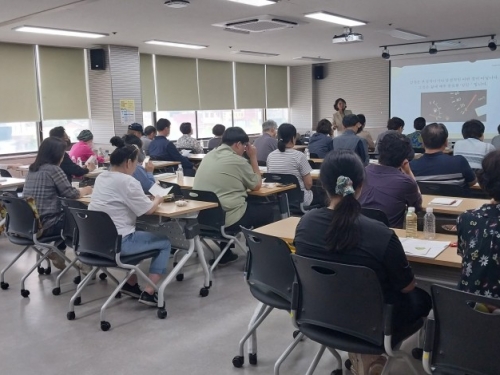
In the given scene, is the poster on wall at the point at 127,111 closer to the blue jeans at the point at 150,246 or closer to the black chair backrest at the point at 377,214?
the blue jeans at the point at 150,246

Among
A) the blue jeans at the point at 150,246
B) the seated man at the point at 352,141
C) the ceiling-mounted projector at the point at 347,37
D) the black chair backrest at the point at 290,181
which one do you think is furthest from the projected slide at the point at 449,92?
the blue jeans at the point at 150,246

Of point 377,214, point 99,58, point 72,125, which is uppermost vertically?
point 99,58

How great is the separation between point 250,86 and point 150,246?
31.1 ft

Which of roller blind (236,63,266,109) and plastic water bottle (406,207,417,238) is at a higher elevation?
roller blind (236,63,266,109)

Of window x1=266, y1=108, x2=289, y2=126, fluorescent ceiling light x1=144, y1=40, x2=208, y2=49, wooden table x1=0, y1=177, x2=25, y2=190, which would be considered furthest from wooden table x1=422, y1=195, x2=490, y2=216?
window x1=266, y1=108, x2=289, y2=126

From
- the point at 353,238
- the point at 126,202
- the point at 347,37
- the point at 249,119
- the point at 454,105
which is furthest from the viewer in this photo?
the point at 249,119

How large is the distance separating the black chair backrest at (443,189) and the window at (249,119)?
28.7 feet

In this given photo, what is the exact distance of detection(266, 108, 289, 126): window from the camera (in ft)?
45.4

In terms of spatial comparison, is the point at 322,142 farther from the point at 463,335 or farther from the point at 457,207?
the point at 463,335

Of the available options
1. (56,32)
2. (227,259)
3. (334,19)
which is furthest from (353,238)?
(56,32)

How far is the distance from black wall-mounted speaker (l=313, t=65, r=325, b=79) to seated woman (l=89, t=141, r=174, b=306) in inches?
403

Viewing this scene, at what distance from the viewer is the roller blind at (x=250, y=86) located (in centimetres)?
1245

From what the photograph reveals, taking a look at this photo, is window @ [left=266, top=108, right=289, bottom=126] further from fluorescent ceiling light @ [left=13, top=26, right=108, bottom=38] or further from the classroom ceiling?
fluorescent ceiling light @ [left=13, top=26, right=108, bottom=38]

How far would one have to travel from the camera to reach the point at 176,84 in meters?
10.9
